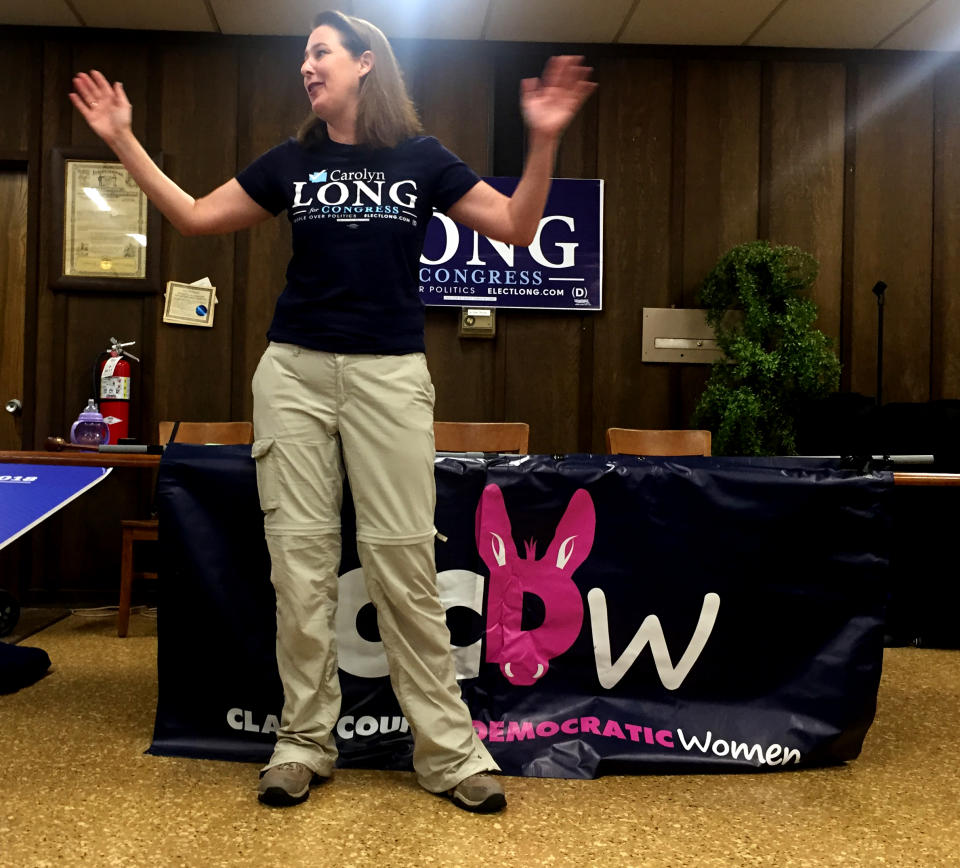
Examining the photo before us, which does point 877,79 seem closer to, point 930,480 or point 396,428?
point 930,480

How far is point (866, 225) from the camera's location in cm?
407

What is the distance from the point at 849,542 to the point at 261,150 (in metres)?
3.31

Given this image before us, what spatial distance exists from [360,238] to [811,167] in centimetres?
331

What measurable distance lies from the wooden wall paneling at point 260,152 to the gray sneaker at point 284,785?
8.69 ft

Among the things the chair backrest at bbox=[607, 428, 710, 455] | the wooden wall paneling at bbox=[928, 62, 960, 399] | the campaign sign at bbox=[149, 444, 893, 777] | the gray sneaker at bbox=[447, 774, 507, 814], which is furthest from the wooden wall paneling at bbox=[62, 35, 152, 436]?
the wooden wall paneling at bbox=[928, 62, 960, 399]

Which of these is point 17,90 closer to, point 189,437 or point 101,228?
point 101,228

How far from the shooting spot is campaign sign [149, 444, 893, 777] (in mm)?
1730

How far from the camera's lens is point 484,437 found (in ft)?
9.71

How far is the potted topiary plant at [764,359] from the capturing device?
141 inches

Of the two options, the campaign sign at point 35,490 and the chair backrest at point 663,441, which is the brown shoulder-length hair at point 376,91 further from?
the chair backrest at point 663,441

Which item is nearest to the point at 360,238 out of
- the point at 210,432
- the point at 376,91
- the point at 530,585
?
the point at 376,91

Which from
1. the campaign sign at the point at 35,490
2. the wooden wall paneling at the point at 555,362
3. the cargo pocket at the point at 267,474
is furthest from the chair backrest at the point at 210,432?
the cargo pocket at the point at 267,474

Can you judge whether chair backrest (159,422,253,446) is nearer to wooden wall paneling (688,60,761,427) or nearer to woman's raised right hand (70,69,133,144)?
woman's raised right hand (70,69,133,144)

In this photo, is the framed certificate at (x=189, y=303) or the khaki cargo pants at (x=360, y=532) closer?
the khaki cargo pants at (x=360, y=532)
